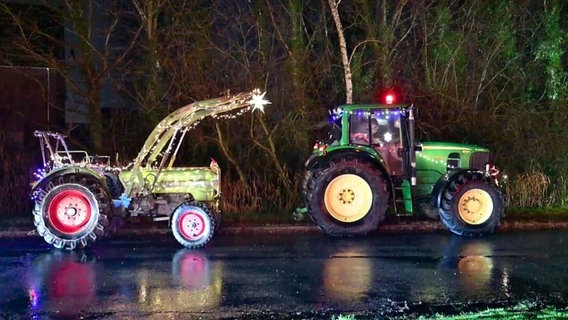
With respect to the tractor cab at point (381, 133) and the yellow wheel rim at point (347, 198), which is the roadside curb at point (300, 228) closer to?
the yellow wheel rim at point (347, 198)

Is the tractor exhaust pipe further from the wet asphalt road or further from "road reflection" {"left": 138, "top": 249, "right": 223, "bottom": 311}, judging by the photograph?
"road reflection" {"left": 138, "top": 249, "right": 223, "bottom": 311}

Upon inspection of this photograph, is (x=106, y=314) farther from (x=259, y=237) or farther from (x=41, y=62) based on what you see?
(x=41, y=62)

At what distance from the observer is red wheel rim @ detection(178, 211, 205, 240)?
11562mm

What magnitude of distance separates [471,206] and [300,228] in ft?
10.8

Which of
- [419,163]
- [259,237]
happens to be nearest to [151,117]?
[259,237]

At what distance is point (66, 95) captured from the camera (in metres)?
18.2

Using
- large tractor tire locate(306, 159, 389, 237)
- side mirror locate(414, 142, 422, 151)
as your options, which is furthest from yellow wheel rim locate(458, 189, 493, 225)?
large tractor tire locate(306, 159, 389, 237)

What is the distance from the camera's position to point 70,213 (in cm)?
1154

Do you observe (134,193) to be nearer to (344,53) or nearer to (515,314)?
(344,53)

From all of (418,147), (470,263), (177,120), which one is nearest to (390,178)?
(418,147)

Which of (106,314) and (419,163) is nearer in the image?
(106,314)

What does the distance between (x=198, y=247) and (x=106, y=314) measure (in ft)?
13.4

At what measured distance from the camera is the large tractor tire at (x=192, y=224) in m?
11.5

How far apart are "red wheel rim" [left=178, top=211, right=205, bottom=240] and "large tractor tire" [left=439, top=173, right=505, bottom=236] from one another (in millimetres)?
4362
